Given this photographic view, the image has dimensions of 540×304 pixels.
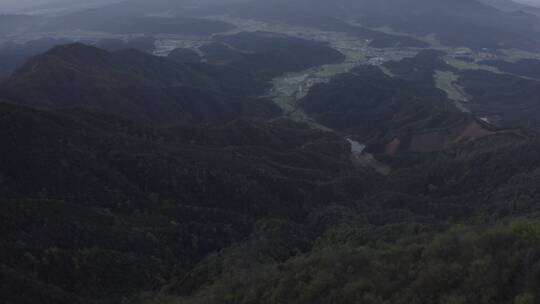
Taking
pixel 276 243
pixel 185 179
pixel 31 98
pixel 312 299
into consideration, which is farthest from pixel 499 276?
pixel 31 98

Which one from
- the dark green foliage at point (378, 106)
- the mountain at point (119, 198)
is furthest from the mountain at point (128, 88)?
the mountain at point (119, 198)

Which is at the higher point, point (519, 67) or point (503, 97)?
point (519, 67)

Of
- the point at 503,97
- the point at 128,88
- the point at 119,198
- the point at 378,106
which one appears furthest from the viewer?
the point at 503,97

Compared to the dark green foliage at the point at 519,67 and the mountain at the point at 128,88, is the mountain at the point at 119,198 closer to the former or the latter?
the mountain at the point at 128,88

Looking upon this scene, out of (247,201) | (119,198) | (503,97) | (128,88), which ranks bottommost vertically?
(503,97)

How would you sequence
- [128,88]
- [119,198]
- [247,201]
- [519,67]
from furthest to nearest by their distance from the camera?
[519,67] < [128,88] < [247,201] < [119,198]

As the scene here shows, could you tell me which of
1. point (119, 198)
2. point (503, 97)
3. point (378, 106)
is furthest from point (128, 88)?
point (503, 97)

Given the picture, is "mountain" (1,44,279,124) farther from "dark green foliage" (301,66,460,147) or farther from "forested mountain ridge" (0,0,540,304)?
"dark green foliage" (301,66,460,147)

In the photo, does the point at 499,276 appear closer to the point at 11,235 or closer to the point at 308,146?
the point at 11,235

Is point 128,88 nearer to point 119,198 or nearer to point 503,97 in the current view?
point 119,198

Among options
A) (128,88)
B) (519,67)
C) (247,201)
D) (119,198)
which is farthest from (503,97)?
(119,198)

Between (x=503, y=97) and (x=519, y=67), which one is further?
(x=519, y=67)
